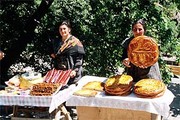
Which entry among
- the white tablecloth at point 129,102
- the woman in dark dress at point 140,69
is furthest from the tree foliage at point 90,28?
the white tablecloth at point 129,102

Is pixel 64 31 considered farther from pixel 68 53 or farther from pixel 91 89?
pixel 91 89

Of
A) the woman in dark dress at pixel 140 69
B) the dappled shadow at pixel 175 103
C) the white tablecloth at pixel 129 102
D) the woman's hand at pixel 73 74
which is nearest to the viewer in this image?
the white tablecloth at pixel 129 102

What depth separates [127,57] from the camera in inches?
162

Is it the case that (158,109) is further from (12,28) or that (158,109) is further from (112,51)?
(12,28)

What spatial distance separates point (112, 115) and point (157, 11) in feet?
8.75

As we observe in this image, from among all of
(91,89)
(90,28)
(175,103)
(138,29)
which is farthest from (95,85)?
(175,103)

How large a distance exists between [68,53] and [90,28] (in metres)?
2.66

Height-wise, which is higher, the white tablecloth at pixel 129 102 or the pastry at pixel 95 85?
the pastry at pixel 95 85

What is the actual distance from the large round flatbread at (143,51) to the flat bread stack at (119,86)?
0.21 m

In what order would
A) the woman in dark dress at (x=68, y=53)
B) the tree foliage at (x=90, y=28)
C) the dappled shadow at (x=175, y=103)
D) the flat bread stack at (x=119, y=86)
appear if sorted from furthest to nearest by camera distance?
the dappled shadow at (x=175, y=103) → the tree foliage at (x=90, y=28) → the woman in dark dress at (x=68, y=53) → the flat bread stack at (x=119, y=86)

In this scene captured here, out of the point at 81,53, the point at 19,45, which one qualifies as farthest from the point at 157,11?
the point at 19,45

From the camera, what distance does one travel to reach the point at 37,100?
3828mm

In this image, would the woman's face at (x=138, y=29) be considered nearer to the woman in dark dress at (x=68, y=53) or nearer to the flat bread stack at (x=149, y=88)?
the flat bread stack at (x=149, y=88)

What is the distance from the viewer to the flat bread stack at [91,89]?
3.73 m
